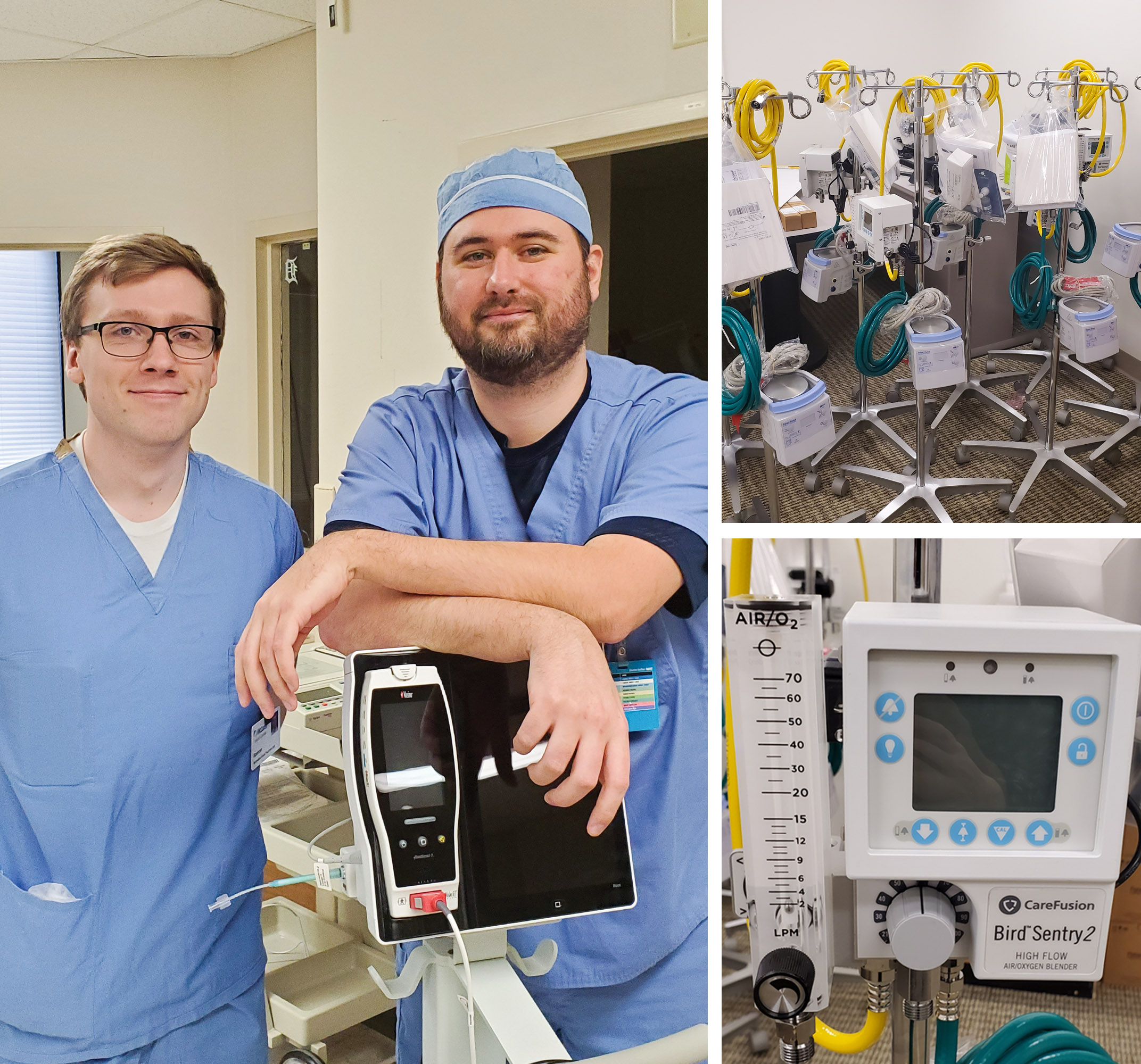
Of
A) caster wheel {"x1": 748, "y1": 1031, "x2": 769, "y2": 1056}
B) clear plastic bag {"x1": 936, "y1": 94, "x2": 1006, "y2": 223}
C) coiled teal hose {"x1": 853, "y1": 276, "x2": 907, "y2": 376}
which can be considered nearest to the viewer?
clear plastic bag {"x1": 936, "y1": 94, "x2": 1006, "y2": 223}

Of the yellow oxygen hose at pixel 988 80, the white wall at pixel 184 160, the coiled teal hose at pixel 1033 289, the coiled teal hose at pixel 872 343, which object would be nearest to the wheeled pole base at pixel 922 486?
the coiled teal hose at pixel 872 343

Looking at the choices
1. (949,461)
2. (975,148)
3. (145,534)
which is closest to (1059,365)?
(949,461)

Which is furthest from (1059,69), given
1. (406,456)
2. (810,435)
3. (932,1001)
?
(932,1001)

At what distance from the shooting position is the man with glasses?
1049mm

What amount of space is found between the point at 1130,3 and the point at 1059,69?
5.7 inches

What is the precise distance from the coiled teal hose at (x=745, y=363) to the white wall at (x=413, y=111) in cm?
37

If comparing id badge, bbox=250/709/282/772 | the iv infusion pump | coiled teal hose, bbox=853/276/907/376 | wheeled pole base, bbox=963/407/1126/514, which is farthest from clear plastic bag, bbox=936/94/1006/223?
id badge, bbox=250/709/282/772

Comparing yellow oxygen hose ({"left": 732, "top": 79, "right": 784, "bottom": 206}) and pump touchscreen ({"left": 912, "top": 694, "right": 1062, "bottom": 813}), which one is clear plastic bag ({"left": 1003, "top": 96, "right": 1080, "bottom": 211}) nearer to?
yellow oxygen hose ({"left": 732, "top": 79, "right": 784, "bottom": 206})

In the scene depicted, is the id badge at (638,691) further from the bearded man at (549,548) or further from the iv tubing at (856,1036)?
the iv tubing at (856,1036)

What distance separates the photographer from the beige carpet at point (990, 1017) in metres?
1.69

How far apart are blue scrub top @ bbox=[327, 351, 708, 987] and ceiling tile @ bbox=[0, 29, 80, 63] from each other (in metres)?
0.57

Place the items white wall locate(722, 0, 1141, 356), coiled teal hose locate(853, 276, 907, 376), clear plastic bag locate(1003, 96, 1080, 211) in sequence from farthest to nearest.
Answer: coiled teal hose locate(853, 276, 907, 376) → clear plastic bag locate(1003, 96, 1080, 211) → white wall locate(722, 0, 1141, 356)

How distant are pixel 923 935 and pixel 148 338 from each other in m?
1.12

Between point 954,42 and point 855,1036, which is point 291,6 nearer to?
point 954,42
